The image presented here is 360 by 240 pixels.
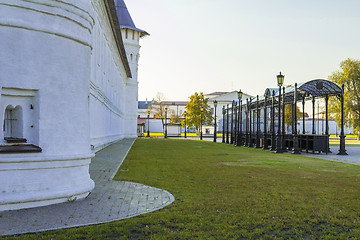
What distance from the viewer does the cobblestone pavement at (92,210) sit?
5.45 meters

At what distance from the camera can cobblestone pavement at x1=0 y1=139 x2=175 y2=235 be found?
5449 millimetres

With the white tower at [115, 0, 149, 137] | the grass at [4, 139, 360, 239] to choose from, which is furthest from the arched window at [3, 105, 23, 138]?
the white tower at [115, 0, 149, 137]

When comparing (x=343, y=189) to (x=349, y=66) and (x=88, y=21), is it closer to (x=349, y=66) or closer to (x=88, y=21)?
(x=88, y=21)

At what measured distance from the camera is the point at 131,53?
55375 mm

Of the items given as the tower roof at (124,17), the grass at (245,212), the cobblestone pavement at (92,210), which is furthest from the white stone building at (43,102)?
the tower roof at (124,17)

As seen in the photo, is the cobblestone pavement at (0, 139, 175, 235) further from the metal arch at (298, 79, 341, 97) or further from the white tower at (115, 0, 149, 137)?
the white tower at (115, 0, 149, 137)

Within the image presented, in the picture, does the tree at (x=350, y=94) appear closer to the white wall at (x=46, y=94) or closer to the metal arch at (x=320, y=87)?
the metal arch at (x=320, y=87)

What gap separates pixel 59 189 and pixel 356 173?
30.9ft

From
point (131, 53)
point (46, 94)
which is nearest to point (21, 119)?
point (46, 94)

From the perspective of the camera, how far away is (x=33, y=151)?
6.85 meters

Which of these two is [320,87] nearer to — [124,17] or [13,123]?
[13,123]

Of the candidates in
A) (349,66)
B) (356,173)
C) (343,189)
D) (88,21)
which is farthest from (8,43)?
(349,66)

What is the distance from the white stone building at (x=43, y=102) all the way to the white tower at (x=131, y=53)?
4762 cm

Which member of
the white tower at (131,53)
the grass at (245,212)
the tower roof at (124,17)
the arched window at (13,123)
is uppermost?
the tower roof at (124,17)
